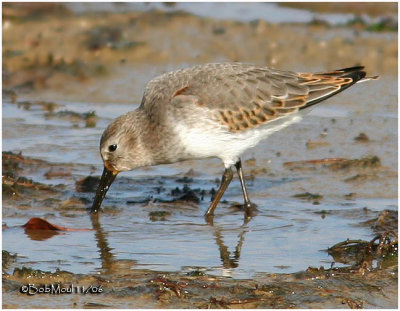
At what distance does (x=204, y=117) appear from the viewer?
902 centimetres

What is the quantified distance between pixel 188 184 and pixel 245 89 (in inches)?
60.6

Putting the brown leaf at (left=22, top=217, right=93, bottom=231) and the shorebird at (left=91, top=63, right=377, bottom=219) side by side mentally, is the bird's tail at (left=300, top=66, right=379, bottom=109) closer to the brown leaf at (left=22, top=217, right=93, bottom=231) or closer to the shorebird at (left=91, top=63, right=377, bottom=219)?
the shorebird at (left=91, top=63, right=377, bottom=219)

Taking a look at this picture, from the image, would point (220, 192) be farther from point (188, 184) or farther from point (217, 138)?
point (188, 184)

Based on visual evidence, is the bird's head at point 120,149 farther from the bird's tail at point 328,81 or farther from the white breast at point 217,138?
the bird's tail at point 328,81

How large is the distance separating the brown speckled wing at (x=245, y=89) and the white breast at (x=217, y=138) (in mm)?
105

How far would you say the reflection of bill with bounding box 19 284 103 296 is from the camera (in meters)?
6.68

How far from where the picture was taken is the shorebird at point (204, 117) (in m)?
8.98

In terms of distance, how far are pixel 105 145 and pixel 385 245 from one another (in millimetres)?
3045

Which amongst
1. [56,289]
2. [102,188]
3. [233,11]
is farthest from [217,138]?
[233,11]

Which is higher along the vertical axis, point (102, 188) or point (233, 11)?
point (233, 11)

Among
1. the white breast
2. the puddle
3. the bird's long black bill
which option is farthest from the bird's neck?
the puddle

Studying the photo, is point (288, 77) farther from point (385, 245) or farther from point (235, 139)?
point (385, 245)

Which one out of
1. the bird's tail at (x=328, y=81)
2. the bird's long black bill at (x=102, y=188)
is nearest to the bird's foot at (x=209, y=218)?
the bird's long black bill at (x=102, y=188)

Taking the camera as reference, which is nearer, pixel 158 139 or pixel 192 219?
pixel 158 139
